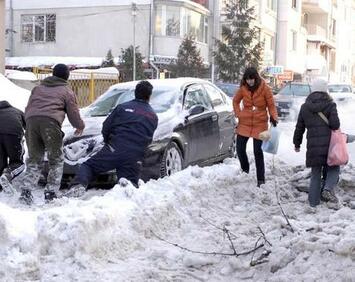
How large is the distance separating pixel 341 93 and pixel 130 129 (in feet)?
69.5

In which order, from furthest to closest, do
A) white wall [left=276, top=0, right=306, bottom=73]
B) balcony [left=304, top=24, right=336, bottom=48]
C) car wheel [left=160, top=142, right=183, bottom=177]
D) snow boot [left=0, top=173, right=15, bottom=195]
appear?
balcony [left=304, top=24, right=336, bottom=48] < white wall [left=276, top=0, right=306, bottom=73] < car wheel [left=160, top=142, right=183, bottom=177] < snow boot [left=0, top=173, right=15, bottom=195]

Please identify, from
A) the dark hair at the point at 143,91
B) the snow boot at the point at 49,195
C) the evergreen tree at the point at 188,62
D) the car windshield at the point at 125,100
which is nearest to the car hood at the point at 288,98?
the evergreen tree at the point at 188,62

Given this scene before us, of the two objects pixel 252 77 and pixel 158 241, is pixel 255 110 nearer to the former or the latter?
pixel 252 77

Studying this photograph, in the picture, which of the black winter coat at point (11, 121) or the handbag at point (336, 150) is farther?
the black winter coat at point (11, 121)

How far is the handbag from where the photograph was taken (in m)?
7.04

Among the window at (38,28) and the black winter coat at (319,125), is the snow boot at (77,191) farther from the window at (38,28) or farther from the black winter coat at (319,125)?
the window at (38,28)

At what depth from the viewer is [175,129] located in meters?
8.42

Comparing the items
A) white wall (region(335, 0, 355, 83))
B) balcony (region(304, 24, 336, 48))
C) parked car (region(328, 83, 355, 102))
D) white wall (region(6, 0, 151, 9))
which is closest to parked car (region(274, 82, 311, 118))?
parked car (region(328, 83, 355, 102))

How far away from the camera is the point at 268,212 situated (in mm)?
6828

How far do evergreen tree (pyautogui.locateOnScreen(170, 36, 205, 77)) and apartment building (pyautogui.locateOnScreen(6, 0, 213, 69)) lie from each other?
1.79 m

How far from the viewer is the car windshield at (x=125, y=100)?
29.3 ft

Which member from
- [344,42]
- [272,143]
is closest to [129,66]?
[272,143]

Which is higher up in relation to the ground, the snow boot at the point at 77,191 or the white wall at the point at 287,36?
the white wall at the point at 287,36

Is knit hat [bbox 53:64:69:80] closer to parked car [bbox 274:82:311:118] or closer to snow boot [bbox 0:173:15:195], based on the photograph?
snow boot [bbox 0:173:15:195]
